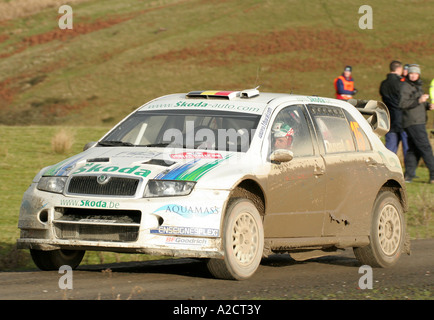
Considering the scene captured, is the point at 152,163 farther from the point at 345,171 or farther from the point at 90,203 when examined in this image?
the point at 345,171

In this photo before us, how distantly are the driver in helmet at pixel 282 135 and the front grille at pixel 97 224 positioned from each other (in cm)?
173

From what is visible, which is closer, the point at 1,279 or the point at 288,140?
the point at 1,279

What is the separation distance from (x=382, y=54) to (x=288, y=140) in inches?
2176

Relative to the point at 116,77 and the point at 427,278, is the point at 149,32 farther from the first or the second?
the point at 427,278

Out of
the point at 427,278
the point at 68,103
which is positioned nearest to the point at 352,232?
the point at 427,278

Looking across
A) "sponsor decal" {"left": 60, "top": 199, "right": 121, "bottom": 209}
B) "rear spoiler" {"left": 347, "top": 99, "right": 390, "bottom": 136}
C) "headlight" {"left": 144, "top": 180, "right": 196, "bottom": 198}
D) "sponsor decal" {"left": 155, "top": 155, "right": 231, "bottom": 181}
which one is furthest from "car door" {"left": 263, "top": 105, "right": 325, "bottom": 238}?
"rear spoiler" {"left": 347, "top": 99, "right": 390, "bottom": 136}

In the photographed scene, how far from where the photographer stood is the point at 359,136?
33.4 ft

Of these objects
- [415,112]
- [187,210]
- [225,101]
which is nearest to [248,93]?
[225,101]

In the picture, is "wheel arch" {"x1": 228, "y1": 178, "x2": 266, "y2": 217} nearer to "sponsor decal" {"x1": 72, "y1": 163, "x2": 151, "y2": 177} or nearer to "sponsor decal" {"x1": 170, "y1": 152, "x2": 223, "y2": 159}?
"sponsor decal" {"x1": 170, "y1": 152, "x2": 223, "y2": 159}

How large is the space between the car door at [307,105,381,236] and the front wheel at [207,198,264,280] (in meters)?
1.27

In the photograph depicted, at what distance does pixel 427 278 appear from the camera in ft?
29.0

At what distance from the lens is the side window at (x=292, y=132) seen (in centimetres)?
894

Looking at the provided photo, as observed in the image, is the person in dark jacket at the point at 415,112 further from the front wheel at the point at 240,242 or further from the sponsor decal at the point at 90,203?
the sponsor decal at the point at 90,203

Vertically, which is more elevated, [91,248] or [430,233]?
[91,248]
